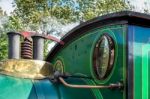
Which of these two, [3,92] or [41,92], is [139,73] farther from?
[3,92]

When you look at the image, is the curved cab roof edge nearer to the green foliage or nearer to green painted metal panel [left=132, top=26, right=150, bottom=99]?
green painted metal panel [left=132, top=26, right=150, bottom=99]

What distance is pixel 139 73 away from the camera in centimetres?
382

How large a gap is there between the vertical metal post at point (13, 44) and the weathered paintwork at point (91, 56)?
22.4 inches

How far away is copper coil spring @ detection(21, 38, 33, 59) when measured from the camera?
454 centimetres

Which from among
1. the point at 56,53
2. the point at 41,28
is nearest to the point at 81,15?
the point at 41,28

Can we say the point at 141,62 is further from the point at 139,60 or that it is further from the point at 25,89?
the point at 25,89

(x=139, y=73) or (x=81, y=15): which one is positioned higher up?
(x=81, y=15)

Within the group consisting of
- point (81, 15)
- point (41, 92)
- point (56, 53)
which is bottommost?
point (41, 92)

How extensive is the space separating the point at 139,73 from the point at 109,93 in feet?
1.11

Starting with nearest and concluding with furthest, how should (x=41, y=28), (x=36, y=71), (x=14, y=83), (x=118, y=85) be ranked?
(x=118, y=85) → (x=14, y=83) → (x=36, y=71) → (x=41, y=28)

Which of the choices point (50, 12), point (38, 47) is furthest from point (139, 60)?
point (50, 12)

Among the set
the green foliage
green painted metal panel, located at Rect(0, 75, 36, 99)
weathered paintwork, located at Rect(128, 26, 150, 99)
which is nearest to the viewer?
weathered paintwork, located at Rect(128, 26, 150, 99)

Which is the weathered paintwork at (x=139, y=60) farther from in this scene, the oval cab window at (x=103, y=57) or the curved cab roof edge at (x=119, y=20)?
the oval cab window at (x=103, y=57)

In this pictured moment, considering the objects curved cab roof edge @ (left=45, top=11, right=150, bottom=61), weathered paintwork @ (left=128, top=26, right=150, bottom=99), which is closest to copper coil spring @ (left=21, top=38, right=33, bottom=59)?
curved cab roof edge @ (left=45, top=11, right=150, bottom=61)
